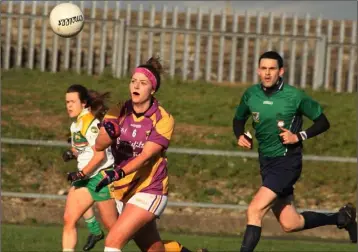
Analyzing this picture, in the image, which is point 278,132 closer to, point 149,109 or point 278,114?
point 278,114

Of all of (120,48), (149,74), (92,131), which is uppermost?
(149,74)

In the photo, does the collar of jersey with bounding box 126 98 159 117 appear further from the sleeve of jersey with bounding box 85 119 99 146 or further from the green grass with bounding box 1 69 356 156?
the green grass with bounding box 1 69 356 156

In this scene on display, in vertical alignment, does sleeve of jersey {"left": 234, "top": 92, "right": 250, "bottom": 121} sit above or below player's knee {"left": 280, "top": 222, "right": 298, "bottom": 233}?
above

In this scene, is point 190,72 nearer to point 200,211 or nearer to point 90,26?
point 90,26

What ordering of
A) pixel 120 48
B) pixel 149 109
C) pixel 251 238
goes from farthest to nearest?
pixel 120 48 → pixel 251 238 → pixel 149 109

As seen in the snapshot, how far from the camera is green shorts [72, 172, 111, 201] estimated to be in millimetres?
12297

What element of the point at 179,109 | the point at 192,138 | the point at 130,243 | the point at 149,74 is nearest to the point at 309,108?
the point at 149,74

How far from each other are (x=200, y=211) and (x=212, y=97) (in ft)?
17.5

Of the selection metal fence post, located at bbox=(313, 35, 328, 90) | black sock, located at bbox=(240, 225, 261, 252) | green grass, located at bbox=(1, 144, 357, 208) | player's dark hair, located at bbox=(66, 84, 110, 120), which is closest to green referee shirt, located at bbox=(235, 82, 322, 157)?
black sock, located at bbox=(240, 225, 261, 252)

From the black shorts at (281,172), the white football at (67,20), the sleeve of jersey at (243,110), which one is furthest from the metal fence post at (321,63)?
the white football at (67,20)

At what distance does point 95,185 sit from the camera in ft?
40.9

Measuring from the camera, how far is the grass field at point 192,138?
20.8 m

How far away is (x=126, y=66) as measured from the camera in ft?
85.0

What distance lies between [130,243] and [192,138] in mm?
6367
